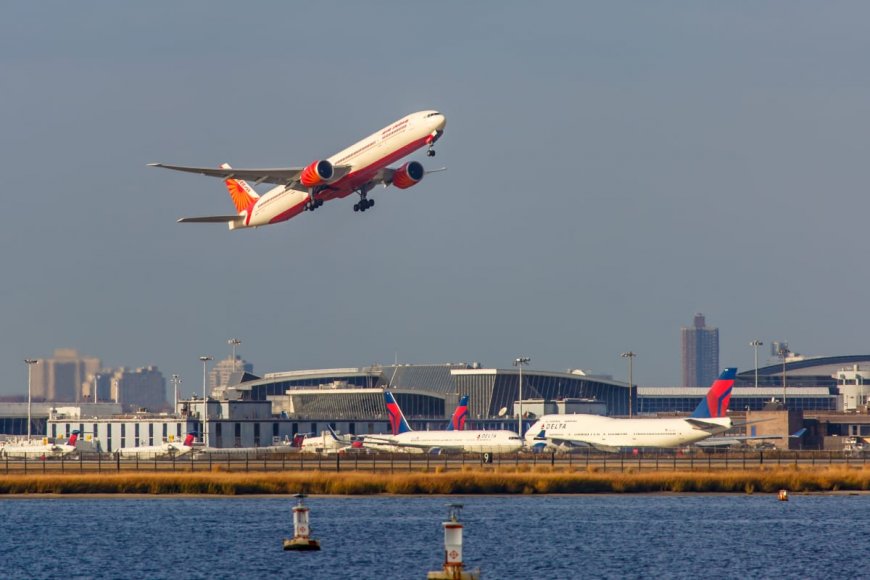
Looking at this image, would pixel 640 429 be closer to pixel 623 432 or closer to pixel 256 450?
pixel 623 432

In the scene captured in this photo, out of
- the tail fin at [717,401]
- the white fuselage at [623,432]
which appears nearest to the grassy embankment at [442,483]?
the white fuselage at [623,432]

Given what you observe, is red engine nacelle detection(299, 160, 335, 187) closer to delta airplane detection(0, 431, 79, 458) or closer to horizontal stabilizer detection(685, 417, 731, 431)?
horizontal stabilizer detection(685, 417, 731, 431)

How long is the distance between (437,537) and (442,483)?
23.4 metres

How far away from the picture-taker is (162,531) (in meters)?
72.4

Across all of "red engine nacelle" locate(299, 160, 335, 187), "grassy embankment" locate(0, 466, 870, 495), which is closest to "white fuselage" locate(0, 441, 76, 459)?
"grassy embankment" locate(0, 466, 870, 495)

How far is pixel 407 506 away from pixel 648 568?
31214 millimetres

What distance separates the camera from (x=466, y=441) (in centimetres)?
13725

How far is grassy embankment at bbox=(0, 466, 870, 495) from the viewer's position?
9212 centimetres

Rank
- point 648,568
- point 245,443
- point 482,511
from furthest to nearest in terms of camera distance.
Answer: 1. point 245,443
2. point 482,511
3. point 648,568

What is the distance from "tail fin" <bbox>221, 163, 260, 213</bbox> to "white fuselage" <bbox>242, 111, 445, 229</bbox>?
14.0m

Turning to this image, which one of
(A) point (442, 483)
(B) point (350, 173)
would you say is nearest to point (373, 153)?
(B) point (350, 173)

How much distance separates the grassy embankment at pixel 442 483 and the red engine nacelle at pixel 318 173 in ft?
63.8

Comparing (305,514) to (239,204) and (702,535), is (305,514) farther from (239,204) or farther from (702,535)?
(239,204)

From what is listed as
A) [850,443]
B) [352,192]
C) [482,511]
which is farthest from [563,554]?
[850,443]
